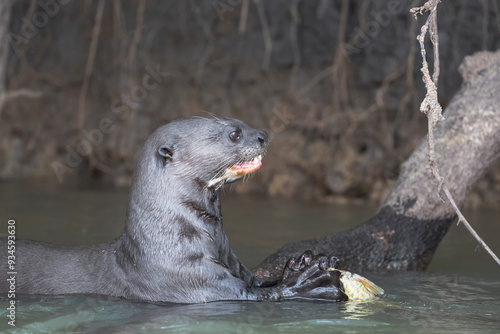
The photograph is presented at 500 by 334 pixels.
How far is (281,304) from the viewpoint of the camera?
271 centimetres

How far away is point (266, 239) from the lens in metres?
4.65

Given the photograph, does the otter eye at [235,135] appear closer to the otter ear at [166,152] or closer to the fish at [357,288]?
the otter ear at [166,152]

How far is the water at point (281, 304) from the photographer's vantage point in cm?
233

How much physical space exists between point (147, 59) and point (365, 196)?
100 inches

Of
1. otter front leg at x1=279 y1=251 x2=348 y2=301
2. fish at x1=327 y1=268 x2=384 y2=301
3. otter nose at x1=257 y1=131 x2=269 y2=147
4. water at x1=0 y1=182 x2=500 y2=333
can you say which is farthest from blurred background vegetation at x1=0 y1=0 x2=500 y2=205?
otter front leg at x1=279 y1=251 x2=348 y2=301

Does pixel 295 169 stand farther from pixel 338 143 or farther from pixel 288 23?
pixel 288 23

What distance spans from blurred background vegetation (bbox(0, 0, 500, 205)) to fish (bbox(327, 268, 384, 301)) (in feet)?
11.1

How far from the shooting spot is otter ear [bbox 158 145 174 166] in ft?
9.30

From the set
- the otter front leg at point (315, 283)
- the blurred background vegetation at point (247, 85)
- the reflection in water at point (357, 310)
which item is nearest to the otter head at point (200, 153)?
the otter front leg at point (315, 283)

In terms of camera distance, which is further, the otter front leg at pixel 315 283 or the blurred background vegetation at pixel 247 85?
the blurred background vegetation at pixel 247 85

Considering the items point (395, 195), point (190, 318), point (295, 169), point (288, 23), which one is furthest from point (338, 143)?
point (190, 318)

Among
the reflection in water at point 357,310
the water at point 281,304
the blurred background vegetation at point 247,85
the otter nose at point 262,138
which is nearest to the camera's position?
the water at point 281,304

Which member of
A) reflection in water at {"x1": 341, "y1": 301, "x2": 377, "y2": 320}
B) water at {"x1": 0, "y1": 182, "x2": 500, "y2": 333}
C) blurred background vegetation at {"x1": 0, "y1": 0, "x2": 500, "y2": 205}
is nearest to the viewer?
water at {"x1": 0, "y1": 182, "x2": 500, "y2": 333}

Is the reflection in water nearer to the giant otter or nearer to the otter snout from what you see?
the giant otter
